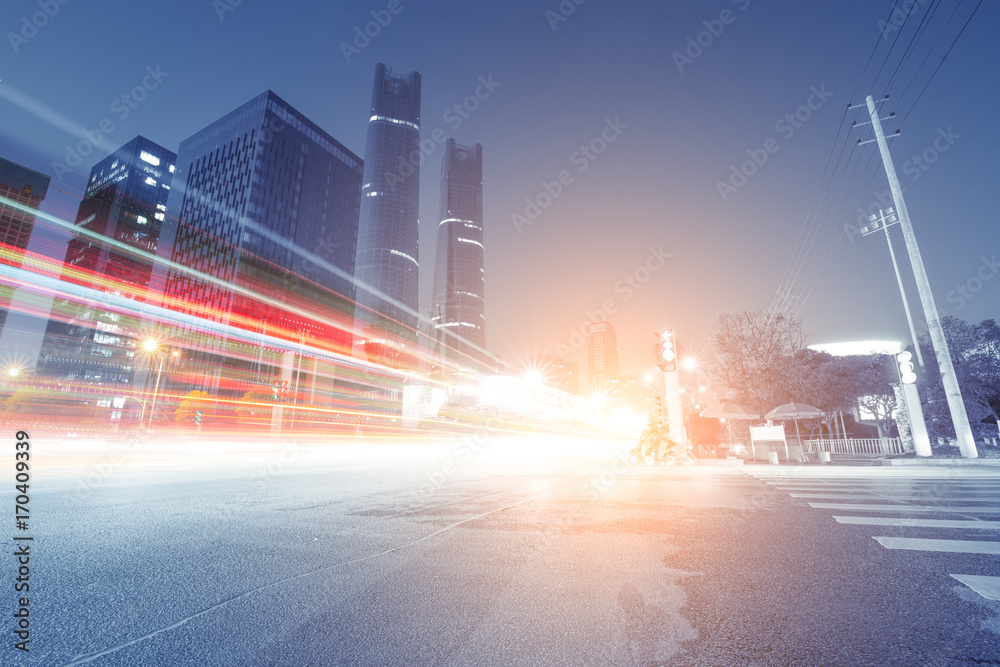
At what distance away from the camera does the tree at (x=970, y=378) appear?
26.5 m

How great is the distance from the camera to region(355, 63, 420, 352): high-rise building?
175125mm

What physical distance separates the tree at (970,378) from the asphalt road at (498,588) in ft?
93.6

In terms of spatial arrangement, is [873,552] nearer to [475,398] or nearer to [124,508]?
[124,508]

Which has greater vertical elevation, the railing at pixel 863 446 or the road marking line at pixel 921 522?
the railing at pixel 863 446

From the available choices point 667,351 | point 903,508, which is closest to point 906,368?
point 667,351

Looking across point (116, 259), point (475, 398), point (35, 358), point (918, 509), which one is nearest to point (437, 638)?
point (918, 509)

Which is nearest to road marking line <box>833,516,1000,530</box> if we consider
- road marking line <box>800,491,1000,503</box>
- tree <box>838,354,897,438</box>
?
road marking line <box>800,491,1000,503</box>

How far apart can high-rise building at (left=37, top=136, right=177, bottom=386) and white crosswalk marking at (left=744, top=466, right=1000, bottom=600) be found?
4711 inches

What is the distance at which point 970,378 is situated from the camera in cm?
2691

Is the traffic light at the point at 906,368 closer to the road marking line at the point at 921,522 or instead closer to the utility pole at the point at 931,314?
the utility pole at the point at 931,314

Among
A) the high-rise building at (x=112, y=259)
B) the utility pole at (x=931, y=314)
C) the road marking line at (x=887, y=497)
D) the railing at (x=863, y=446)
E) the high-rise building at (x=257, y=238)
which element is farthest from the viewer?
the high-rise building at (x=112, y=259)

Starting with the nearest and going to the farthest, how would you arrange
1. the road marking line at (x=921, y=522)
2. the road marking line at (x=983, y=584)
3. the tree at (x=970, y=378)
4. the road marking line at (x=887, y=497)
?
the road marking line at (x=983, y=584) → the road marking line at (x=921, y=522) → the road marking line at (x=887, y=497) → the tree at (x=970, y=378)

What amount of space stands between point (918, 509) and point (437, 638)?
25.6 feet

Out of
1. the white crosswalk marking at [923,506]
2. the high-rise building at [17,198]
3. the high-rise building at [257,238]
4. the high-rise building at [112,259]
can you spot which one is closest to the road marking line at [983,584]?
the white crosswalk marking at [923,506]
